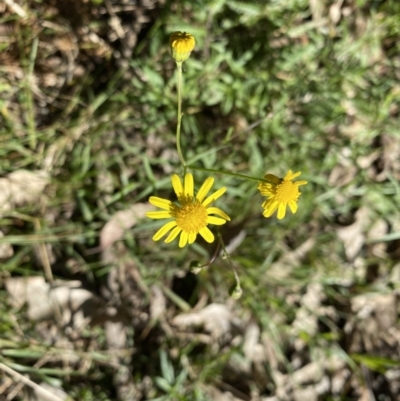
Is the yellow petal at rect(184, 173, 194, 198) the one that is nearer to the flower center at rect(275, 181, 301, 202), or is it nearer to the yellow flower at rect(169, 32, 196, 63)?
the flower center at rect(275, 181, 301, 202)

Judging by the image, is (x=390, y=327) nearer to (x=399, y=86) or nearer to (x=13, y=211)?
(x=399, y=86)

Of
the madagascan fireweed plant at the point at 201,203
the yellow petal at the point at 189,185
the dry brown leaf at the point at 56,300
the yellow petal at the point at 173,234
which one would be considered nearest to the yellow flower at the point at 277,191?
the madagascan fireweed plant at the point at 201,203

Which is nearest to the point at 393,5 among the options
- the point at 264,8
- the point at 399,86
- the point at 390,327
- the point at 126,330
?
the point at 399,86

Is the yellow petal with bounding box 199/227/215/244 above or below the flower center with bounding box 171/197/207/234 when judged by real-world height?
below

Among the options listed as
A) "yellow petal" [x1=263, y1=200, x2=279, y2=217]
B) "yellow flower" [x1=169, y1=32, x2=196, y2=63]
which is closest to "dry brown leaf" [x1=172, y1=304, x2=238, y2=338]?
"yellow petal" [x1=263, y1=200, x2=279, y2=217]

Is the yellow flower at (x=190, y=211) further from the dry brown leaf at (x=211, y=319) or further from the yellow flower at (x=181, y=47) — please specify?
the dry brown leaf at (x=211, y=319)
